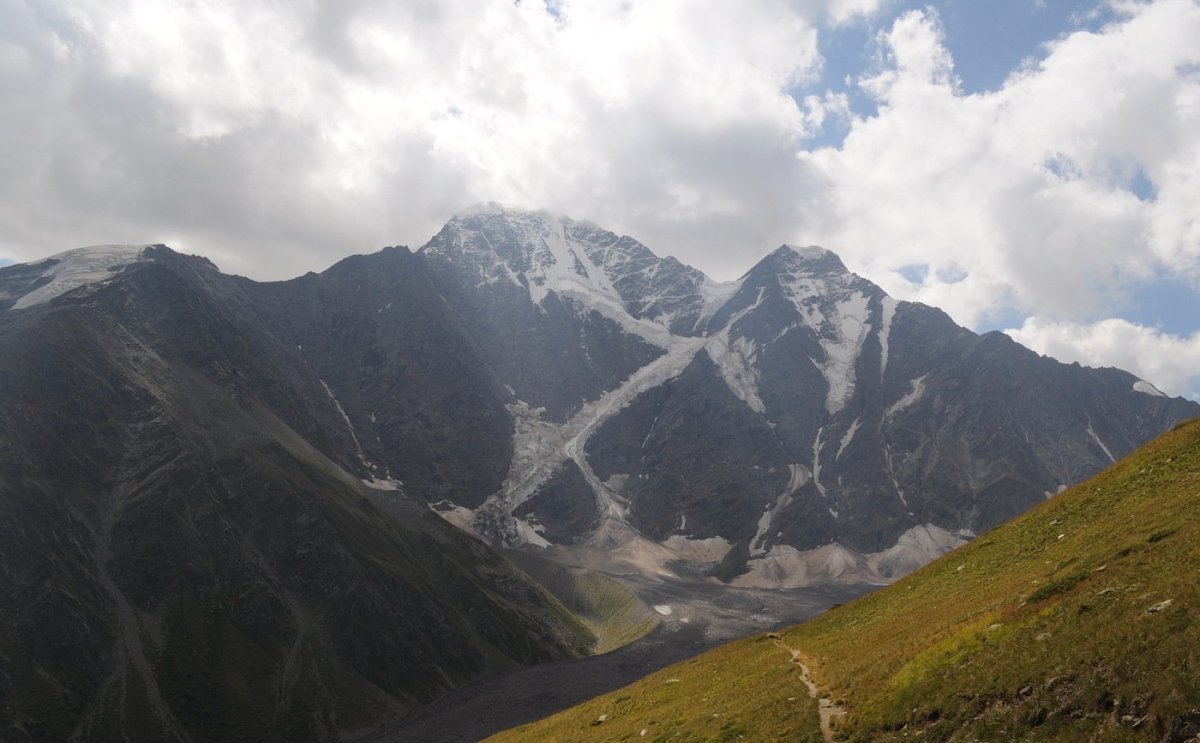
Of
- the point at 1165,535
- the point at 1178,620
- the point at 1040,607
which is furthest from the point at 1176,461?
the point at 1178,620

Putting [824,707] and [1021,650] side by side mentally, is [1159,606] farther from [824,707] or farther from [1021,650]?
[824,707]

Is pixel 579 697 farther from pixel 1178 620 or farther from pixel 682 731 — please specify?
pixel 1178 620

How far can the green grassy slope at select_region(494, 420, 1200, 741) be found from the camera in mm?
24922

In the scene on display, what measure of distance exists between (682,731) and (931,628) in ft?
44.6

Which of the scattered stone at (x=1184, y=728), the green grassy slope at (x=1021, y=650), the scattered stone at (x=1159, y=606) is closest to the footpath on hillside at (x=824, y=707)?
the green grassy slope at (x=1021, y=650)

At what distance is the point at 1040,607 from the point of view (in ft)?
107

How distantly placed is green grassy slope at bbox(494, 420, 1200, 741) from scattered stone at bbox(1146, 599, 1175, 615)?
0.11 m

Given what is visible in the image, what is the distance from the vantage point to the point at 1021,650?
29609 millimetres

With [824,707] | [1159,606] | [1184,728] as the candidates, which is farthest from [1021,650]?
[824,707]

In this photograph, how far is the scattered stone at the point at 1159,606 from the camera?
26.8m

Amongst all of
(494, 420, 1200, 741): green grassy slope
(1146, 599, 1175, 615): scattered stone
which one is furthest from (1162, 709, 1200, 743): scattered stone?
(1146, 599, 1175, 615): scattered stone

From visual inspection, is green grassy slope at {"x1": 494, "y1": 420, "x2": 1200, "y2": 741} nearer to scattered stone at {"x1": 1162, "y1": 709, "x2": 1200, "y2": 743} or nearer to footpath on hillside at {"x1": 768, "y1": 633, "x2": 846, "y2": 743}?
scattered stone at {"x1": 1162, "y1": 709, "x2": 1200, "y2": 743}

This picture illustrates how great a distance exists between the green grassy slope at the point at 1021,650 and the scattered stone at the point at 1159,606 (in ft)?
0.36

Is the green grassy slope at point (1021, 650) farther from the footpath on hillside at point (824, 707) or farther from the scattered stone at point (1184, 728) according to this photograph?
the footpath on hillside at point (824, 707)
